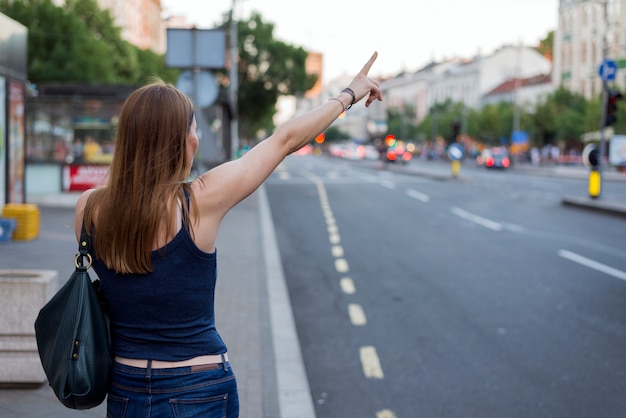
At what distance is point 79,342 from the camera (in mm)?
2398

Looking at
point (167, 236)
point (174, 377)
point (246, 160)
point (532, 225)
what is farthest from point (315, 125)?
point (532, 225)

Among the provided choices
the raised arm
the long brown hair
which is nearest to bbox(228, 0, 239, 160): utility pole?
the raised arm

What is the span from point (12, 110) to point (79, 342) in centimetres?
1319

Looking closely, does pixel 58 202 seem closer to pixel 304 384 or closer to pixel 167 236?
pixel 304 384

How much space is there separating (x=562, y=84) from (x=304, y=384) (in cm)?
6636

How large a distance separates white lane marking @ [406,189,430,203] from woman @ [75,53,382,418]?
22.8 m

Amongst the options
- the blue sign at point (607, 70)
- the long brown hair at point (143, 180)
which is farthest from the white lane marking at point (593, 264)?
the blue sign at point (607, 70)

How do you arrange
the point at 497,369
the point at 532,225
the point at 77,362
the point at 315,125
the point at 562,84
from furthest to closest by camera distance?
the point at 562,84 → the point at 532,225 → the point at 497,369 → the point at 315,125 → the point at 77,362

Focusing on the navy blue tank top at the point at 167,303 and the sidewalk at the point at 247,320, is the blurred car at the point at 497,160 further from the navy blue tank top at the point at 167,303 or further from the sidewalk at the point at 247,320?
the navy blue tank top at the point at 167,303

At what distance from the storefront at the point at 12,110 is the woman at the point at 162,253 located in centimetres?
1247

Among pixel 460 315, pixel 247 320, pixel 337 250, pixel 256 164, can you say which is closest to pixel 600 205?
pixel 337 250

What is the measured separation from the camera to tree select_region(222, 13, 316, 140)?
6012 centimetres

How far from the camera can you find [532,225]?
59.1ft

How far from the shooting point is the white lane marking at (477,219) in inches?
699
